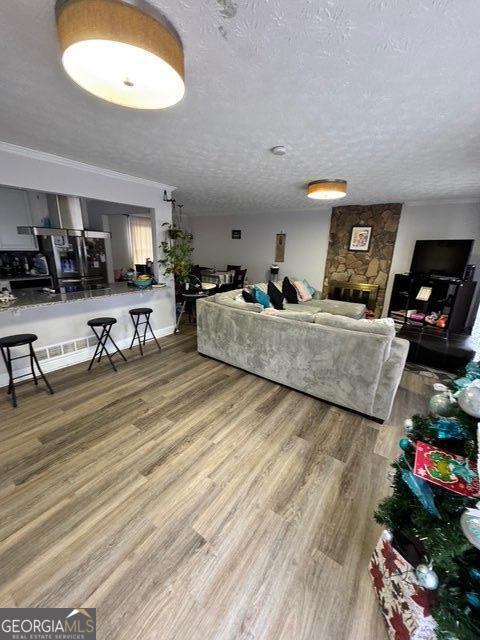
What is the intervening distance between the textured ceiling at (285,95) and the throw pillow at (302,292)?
2.41m

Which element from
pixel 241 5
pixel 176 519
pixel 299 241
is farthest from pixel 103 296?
pixel 299 241

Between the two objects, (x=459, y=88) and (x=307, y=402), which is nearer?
(x=459, y=88)

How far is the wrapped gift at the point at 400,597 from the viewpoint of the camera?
0.90m

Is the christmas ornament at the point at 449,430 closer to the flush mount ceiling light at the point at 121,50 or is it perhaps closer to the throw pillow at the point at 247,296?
the flush mount ceiling light at the point at 121,50

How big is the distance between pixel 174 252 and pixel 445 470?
3.88m

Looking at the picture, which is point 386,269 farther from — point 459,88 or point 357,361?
point 459,88

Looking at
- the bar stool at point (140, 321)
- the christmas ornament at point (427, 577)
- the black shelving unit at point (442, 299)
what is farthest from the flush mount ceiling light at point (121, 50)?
the black shelving unit at point (442, 299)

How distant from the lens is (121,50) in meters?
0.97

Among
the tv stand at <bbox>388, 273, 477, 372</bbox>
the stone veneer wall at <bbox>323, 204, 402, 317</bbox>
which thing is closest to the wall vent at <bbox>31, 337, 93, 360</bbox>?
the tv stand at <bbox>388, 273, 477, 372</bbox>

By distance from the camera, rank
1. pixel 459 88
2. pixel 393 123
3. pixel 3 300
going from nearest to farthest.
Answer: pixel 459 88
pixel 393 123
pixel 3 300

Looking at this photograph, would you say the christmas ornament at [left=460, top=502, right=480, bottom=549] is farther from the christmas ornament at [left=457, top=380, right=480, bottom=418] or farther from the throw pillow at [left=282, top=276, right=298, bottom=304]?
the throw pillow at [left=282, top=276, right=298, bottom=304]

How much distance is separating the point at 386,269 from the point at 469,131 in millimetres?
3544

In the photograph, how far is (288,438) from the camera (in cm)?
213

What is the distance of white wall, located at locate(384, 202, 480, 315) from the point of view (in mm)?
4312
